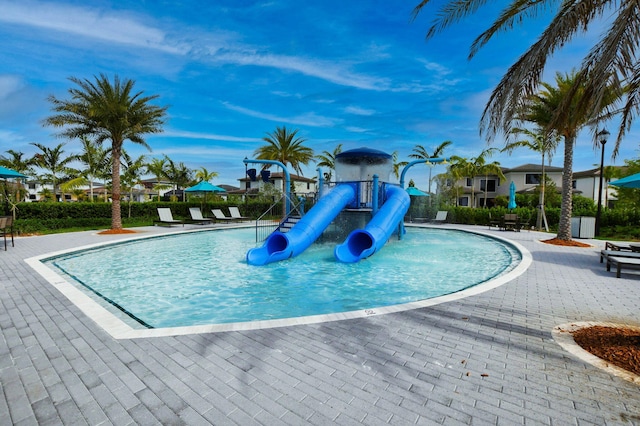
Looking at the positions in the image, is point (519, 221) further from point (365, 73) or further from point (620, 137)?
point (620, 137)

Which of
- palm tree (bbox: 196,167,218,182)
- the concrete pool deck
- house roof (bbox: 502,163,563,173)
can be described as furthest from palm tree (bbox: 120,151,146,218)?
house roof (bbox: 502,163,563,173)

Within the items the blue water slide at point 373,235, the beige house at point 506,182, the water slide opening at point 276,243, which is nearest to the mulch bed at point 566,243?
the blue water slide at point 373,235

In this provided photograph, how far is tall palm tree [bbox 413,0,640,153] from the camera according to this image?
427cm

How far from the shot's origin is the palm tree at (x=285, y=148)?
26594 millimetres

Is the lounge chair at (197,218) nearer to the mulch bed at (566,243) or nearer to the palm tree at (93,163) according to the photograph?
the mulch bed at (566,243)

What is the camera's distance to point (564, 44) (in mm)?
5410

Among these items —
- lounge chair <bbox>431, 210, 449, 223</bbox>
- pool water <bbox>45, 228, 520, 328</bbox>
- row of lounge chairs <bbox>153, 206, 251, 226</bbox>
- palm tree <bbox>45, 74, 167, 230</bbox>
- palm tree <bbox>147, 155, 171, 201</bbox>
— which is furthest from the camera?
palm tree <bbox>147, 155, 171, 201</bbox>

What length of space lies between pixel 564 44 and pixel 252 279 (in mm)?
8190

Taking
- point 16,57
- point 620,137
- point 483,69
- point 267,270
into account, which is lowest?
point 267,270

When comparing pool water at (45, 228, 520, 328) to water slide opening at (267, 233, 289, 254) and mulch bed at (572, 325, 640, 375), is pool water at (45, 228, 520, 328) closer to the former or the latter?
water slide opening at (267, 233, 289, 254)

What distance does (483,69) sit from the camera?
653 centimetres

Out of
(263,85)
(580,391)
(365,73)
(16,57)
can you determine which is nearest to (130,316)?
(580,391)

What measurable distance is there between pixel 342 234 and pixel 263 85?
14.5 m

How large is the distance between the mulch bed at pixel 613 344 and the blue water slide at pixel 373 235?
6626 mm
